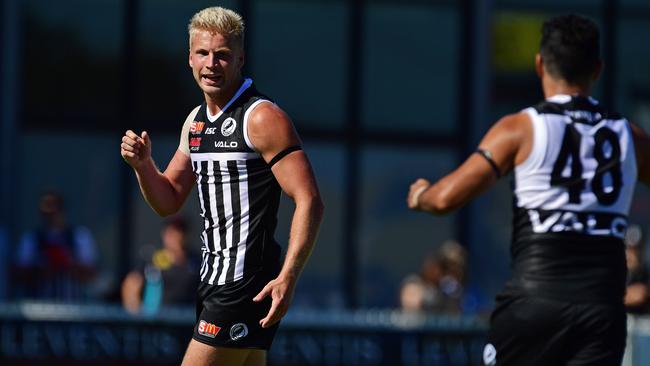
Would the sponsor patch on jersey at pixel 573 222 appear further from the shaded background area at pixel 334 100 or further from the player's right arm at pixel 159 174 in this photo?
the shaded background area at pixel 334 100

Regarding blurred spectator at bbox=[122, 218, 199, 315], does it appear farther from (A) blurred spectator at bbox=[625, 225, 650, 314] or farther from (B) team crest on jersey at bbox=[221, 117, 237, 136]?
(B) team crest on jersey at bbox=[221, 117, 237, 136]

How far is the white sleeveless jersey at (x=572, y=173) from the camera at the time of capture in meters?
5.67

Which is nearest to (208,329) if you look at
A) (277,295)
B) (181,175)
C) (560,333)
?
(277,295)

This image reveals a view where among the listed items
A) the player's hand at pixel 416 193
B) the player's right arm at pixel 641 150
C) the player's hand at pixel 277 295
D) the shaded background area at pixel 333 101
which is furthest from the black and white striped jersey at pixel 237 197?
the shaded background area at pixel 333 101

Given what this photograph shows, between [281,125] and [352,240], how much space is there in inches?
426

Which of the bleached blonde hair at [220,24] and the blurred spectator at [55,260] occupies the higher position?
the bleached blonde hair at [220,24]

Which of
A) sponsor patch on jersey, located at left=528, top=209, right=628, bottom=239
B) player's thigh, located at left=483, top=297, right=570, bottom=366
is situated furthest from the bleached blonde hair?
player's thigh, located at left=483, top=297, right=570, bottom=366

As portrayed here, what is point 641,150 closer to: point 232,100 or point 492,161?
point 492,161

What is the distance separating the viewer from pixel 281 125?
6.29 meters

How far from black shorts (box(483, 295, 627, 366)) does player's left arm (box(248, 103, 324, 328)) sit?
3.12ft

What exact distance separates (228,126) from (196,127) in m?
0.25

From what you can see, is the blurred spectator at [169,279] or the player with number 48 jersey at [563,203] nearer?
the player with number 48 jersey at [563,203]

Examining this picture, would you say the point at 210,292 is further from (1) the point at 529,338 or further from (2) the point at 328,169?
(2) the point at 328,169

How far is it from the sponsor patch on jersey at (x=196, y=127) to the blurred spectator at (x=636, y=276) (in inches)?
223
